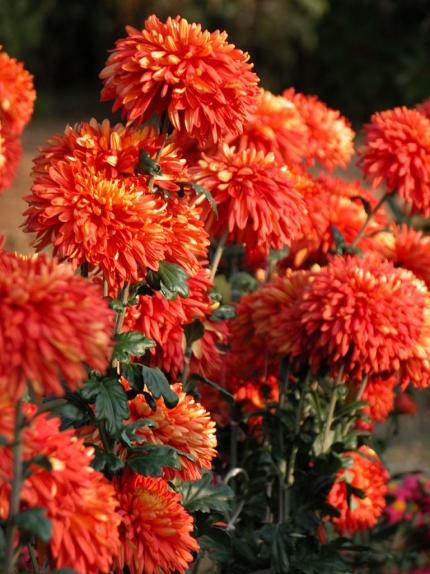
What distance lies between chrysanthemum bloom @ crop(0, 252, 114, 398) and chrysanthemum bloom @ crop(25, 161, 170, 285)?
33cm

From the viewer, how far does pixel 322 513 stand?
2.26 meters

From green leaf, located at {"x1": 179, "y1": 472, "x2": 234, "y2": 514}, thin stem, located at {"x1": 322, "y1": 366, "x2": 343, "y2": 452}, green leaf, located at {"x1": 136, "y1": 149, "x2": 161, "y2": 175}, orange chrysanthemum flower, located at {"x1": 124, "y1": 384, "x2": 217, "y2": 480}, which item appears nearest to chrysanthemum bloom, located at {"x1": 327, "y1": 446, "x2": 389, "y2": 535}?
thin stem, located at {"x1": 322, "y1": 366, "x2": 343, "y2": 452}

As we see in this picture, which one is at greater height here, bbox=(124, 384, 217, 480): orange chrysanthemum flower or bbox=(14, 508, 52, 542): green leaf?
bbox=(124, 384, 217, 480): orange chrysanthemum flower

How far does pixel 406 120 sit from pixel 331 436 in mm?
683

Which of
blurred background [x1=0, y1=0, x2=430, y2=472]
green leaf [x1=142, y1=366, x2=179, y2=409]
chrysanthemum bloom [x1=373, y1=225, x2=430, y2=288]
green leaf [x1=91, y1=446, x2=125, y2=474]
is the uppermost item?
blurred background [x1=0, y1=0, x2=430, y2=472]

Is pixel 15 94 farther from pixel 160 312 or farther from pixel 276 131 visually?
pixel 160 312

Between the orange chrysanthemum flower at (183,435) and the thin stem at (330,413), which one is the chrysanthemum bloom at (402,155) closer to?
the thin stem at (330,413)

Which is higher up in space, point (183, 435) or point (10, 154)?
point (10, 154)

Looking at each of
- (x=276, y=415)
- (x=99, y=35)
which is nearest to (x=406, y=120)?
(x=276, y=415)

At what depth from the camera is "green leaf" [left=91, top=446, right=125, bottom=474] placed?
1495 mm

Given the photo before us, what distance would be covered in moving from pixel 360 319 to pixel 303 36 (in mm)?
10597

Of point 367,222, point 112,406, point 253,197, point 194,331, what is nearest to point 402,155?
point 367,222

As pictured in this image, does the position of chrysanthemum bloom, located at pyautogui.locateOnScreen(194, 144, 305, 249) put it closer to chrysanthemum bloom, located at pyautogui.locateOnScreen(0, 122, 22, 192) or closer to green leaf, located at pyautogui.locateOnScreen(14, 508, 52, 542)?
chrysanthemum bloom, located at pyautogui.locateOnScreen(0, 122, 22, 192)

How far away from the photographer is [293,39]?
1251cm
